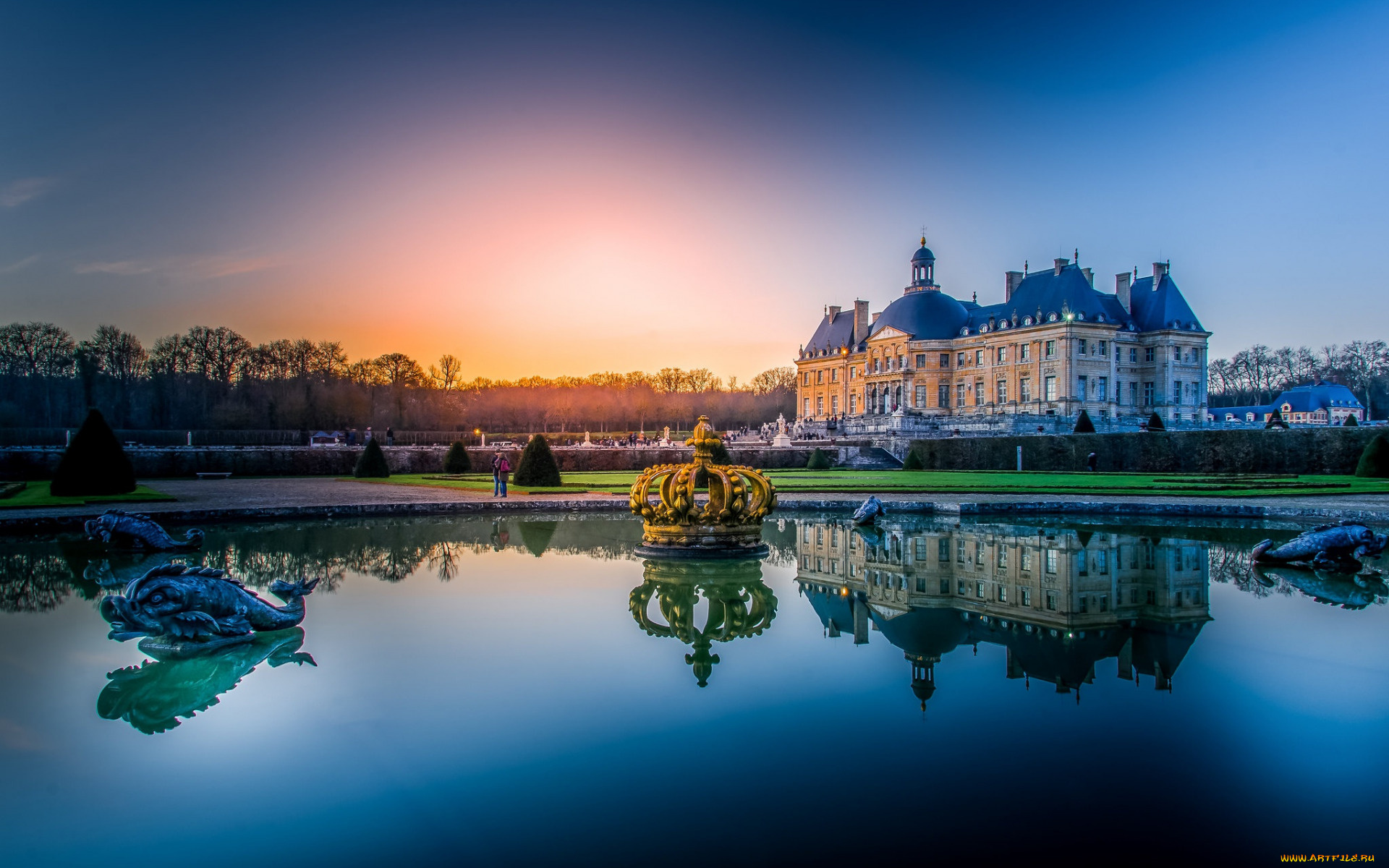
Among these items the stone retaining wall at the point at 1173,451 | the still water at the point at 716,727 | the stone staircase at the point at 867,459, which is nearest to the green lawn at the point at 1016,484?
the stone retaining wall at the point at 1173,451

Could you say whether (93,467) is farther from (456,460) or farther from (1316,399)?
(1316,399)

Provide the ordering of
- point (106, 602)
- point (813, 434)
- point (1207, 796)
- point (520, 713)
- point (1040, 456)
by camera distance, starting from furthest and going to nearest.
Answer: point (813, 434), point (1040, 456), point (106, 602), point (520, 713), point (1207, 796)

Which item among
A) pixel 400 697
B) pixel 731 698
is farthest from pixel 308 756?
pixel 731 698

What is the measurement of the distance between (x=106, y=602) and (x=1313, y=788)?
24.5ft

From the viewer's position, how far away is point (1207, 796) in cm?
376

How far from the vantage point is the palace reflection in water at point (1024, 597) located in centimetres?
591

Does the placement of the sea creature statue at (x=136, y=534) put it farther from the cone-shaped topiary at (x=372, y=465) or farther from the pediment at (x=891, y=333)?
the pediment at (x=891, y=333)

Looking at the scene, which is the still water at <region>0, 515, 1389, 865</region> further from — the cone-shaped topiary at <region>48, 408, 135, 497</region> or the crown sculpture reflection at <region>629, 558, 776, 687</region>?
the cone-shaped topiary at <region>48, 408, 135, 497</region>

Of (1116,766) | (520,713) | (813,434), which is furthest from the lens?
(813,434)

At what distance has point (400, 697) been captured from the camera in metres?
5.14

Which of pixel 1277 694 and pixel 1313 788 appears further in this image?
pixel 1277 694

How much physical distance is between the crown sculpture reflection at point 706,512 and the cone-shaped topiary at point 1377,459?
17508mm

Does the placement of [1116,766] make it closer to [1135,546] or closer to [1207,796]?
[1207,796]

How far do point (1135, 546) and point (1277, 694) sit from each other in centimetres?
634
